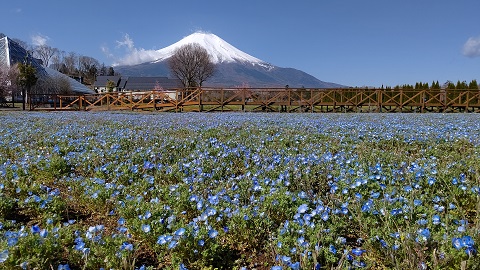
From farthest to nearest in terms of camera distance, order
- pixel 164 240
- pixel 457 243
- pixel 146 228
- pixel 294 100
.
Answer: pixel 294 100 < pixel 146 228 < pixel 164 240 < pixel 457 243

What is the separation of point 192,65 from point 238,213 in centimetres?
7286

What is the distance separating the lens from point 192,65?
7312 centimetres

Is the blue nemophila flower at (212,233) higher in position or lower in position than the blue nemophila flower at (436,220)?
lower

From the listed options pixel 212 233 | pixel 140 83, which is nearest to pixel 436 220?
pixel 212 233

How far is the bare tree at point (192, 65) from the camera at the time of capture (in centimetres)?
7306

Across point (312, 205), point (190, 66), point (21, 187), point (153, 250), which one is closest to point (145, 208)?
point (153, 250)

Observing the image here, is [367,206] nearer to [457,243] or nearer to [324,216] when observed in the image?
[324,216]

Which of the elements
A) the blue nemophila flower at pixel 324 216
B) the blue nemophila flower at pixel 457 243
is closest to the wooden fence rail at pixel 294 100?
the blue nemophila flower at pixel 324 216

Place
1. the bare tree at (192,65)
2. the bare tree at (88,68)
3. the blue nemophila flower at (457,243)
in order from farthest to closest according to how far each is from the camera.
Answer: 1. the bare tree at (88,68)
2. the bare tree at (192,65)
3. the blue nemophila flower at (457,243)

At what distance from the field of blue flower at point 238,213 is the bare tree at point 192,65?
6936 cm

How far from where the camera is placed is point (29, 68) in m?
30.7

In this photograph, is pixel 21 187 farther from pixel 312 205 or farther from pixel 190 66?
pixel 190 66

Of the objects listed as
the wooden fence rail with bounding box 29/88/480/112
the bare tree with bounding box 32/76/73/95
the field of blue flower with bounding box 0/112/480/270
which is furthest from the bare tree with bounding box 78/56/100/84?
the field of blue flower with bounding box 0/112/480/270

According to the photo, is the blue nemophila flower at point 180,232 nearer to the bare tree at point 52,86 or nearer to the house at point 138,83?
the bare tree at point 52,86
